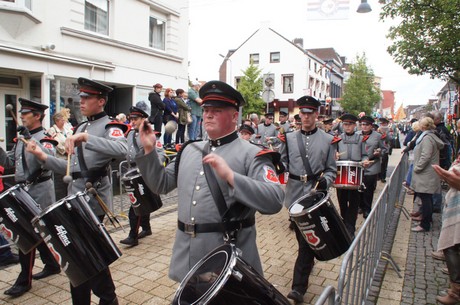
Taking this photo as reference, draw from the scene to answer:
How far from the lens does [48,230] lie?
9.48ft

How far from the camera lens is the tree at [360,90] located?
162 feet

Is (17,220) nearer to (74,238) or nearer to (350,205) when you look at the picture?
(74,238)

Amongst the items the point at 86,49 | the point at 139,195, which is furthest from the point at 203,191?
the point at 86,49

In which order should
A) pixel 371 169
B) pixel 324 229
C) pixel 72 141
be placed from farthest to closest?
1. pixel 371 169
2. pixel 324 229
3. pixel 72 141

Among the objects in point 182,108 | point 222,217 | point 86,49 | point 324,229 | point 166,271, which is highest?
point 86,49

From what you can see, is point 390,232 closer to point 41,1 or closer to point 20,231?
point 20,231

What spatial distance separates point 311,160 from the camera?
16.1 ft

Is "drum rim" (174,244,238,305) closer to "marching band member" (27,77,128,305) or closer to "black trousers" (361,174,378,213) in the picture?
"marching band member" (27,77,128,305)

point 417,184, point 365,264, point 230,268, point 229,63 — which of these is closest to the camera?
point 230,268

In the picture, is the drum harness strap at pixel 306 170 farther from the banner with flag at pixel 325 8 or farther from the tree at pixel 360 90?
the tree at pixel 360 90

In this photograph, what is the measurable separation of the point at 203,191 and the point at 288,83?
4353cm

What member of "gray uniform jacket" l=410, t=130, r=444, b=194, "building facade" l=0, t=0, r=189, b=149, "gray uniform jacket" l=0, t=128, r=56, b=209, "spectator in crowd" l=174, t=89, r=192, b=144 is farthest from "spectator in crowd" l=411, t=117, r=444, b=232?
"building facade" l=0, t=0, r=189, b=149

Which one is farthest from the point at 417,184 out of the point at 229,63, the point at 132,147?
the point at 229,63

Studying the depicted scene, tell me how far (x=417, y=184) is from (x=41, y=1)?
1175 centimetres
